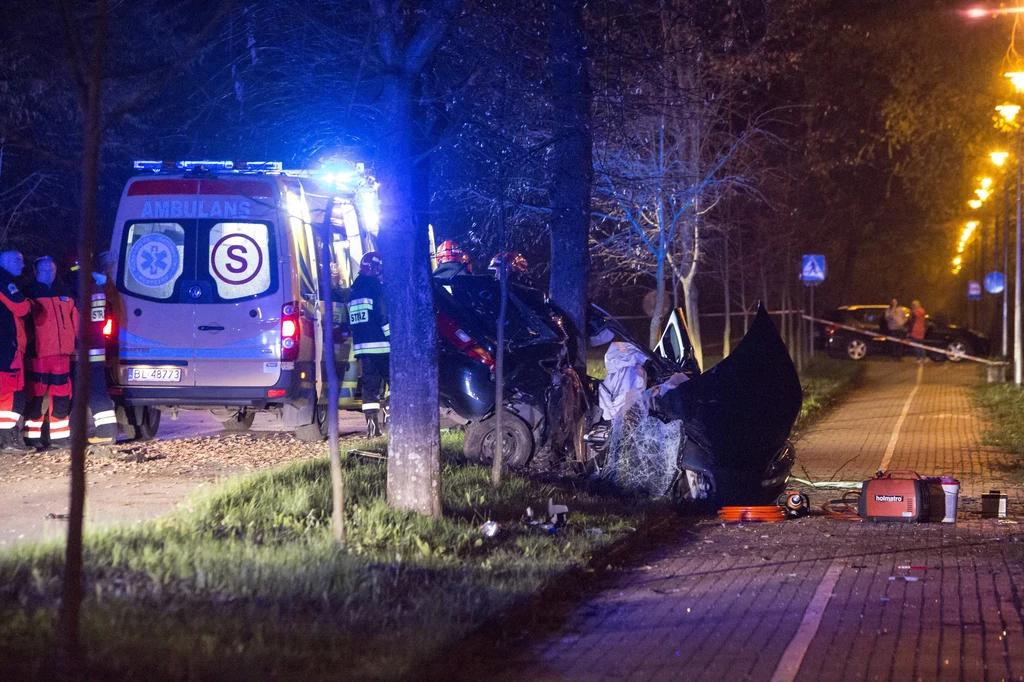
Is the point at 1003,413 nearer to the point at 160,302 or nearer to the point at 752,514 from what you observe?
the point at 752,514

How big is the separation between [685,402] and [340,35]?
4359 millimetres

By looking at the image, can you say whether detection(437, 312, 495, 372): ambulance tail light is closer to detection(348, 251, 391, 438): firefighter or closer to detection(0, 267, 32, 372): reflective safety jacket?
detection(348, 251, 391, 438): firefighter

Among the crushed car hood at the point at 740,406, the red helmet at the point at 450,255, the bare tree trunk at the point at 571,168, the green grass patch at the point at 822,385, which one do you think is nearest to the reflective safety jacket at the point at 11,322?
the red helmet at the point at 450,255

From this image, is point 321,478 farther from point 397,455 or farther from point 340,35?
point 340,35

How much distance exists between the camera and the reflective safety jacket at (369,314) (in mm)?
12820

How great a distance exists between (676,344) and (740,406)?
2653 mm

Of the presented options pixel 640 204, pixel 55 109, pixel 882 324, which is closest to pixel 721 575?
pixel 640 204

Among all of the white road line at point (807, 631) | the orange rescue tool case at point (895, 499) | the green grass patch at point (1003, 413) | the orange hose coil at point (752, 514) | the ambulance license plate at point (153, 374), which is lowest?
the white road line at point (807, 631)

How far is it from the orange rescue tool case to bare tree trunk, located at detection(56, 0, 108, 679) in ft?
23.0

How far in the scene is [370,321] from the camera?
507 inches

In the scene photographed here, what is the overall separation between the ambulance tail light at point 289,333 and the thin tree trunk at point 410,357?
132 inches

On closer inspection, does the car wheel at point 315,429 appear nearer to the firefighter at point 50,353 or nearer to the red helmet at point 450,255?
the red helmet at point 450,255

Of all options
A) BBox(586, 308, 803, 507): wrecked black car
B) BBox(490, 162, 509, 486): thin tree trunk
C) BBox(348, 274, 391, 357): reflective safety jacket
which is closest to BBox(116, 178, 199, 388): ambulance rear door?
BBox(348, 274, 391, 357): reflective safety jacket

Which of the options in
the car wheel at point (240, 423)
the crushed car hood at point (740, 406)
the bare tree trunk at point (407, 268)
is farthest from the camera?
the car wheel at point (240, 423)
